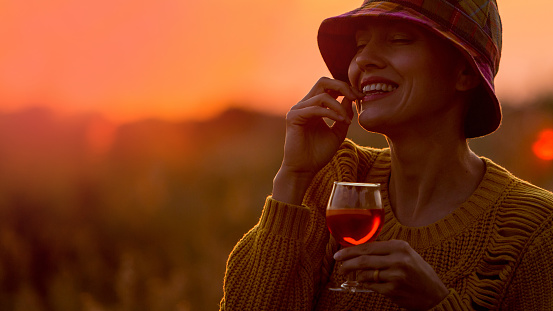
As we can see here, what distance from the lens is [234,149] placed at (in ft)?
33.0

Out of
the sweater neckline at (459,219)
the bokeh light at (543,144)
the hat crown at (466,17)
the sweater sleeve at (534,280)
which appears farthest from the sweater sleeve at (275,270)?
the bokeh light at (543,144)

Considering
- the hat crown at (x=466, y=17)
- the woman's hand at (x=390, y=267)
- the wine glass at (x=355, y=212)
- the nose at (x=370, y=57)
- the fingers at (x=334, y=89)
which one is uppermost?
the hat crown at (x=466, y=17)

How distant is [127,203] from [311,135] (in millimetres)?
5639

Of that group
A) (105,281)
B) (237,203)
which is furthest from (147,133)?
(105,281)

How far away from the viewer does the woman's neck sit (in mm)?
3008

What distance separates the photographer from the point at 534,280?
8.94 feet

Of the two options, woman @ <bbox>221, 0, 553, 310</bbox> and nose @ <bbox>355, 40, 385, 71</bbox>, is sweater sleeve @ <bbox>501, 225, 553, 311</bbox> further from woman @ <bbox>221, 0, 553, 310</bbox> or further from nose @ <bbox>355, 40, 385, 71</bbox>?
nose @ <bbox>355, 40, 385, 71</bbox>

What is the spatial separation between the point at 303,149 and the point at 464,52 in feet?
2.71

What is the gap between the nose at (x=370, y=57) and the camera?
285cm

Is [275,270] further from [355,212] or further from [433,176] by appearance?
[433,176]

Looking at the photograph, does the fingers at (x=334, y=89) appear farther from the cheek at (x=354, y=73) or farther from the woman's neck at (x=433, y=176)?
the woman's neck at (x=433, y=176)

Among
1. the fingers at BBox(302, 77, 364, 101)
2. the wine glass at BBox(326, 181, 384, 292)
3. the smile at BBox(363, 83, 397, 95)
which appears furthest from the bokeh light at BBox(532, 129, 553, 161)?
the wine glass at BBox(326, 181, 384, 292)

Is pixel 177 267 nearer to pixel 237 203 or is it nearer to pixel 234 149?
pixel 237 203

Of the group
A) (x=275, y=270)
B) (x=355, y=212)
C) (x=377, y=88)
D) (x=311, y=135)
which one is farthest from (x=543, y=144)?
(x=355, y=212)
